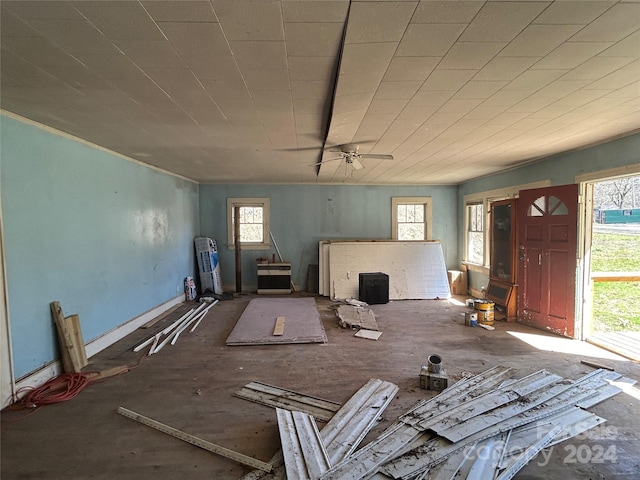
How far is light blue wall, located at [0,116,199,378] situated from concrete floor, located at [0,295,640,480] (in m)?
0.59

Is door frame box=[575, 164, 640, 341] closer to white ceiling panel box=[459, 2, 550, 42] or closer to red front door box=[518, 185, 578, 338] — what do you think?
red front door box=[518, 185, 578, 338]

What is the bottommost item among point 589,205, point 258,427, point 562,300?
point 258,427

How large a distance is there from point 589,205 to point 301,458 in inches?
181

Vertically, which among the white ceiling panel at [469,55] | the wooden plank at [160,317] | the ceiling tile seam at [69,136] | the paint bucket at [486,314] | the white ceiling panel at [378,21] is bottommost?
the wooden plank at [160,317]

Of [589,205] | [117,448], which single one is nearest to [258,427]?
[117,448]

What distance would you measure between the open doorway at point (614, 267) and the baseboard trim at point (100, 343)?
20.8 ft

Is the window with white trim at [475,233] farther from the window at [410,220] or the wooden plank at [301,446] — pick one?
the wooden plank at [301,446]

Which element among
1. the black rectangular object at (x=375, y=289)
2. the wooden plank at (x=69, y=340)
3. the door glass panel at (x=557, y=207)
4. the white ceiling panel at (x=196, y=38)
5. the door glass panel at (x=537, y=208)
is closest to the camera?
the white ceiling panel at (x=196, y=38)

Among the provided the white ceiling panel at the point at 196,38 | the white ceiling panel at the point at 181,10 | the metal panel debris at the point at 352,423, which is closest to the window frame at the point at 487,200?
the metal panel debris at the point at 352,423

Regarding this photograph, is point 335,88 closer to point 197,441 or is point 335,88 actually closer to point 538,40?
point 538,40

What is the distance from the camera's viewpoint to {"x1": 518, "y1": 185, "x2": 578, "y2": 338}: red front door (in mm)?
4121

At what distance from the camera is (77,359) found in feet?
10.6

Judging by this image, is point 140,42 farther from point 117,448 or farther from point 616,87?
point 616,87

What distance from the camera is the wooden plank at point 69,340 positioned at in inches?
122
